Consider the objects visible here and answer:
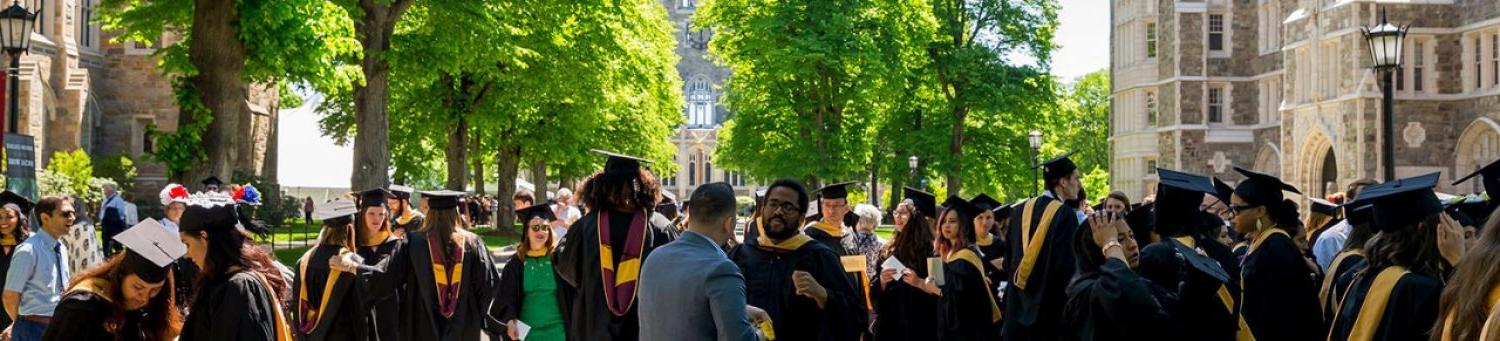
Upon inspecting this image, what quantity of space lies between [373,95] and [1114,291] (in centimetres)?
2259

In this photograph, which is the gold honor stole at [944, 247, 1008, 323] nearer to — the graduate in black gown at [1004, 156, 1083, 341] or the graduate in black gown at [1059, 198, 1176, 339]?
the graduate in black gown at [1004, 156, 1083, 341]

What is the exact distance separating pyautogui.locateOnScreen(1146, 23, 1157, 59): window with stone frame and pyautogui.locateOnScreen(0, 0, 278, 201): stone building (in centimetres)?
2713

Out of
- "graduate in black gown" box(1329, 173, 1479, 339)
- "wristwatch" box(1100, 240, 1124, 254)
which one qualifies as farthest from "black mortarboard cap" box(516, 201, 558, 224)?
"graduate in black gown" box(1329, 173, 1479, 339)

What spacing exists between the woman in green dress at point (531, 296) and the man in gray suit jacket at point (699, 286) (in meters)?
4.31

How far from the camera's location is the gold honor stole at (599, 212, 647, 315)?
9070mm

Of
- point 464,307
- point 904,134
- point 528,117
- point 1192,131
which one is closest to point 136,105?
point 528,117

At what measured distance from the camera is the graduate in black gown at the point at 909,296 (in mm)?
11227

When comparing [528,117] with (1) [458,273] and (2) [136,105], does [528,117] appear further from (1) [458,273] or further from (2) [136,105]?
(1) [458,273]

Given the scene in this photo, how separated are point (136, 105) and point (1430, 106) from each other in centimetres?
3602

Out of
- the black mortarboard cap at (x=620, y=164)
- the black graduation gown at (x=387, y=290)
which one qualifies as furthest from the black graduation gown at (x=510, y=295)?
the black mortarboard cap at (x=620, y=164)

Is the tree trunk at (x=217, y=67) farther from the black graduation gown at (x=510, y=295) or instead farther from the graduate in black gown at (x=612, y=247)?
the graduate in black gown at (x=612, y=247)

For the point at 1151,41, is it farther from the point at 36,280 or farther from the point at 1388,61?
the point at 36,280

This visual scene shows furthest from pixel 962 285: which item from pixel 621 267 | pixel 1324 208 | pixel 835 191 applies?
pixel 1324 208

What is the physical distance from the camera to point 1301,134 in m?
40.3
